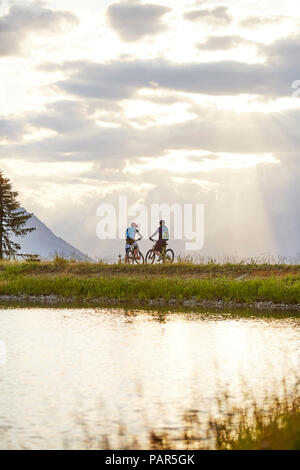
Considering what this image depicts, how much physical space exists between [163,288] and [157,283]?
838 mm

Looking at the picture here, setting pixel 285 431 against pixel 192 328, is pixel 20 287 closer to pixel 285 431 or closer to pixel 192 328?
pixel 192 328

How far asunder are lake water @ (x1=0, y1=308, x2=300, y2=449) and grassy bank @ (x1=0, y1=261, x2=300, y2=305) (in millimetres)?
6721

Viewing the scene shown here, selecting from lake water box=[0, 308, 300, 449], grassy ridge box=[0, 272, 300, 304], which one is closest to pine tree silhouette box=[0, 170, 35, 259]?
grassy ridge box=[0, 272, 300, 304]

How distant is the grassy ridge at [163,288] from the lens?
105ft

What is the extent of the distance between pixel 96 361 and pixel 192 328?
651 cm

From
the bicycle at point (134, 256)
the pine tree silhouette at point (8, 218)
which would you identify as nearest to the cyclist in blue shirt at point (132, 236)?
the bicycle at point (134, 256)

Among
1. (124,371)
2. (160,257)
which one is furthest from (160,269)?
(124,371)

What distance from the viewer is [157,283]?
33.9 meters

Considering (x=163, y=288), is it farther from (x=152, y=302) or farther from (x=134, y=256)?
(x=134, y=256)

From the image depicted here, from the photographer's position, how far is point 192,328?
2284 cm

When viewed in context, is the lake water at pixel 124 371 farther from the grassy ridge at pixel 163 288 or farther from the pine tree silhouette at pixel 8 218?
the pine tree silhouette at pixel 8 218

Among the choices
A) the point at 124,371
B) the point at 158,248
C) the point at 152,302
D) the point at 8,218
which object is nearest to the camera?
the point at 124,371

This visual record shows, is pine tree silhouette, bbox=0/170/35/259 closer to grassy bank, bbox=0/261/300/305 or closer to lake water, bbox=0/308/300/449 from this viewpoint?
grassy bank, bbox=0/261/300/305

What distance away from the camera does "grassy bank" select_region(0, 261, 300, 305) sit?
3216 centimetres
